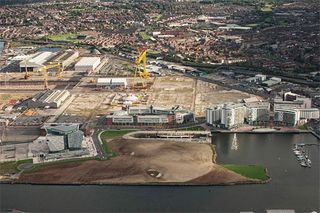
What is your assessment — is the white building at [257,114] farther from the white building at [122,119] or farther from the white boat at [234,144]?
the white building at [122,119]

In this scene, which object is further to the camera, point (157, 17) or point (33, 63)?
point (157, 17)

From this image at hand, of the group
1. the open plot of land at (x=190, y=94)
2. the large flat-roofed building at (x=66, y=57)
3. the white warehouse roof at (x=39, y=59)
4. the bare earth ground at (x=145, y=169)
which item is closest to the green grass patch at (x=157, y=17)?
the large flat-roofed building at (x=66, y=57)

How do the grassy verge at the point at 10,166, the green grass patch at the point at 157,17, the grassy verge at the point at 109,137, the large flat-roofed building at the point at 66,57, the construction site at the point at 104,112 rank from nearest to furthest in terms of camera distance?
1. the grassy verge at the point at 10,166
2. the construction site at the point at 104,112
3. the grassy verge at the point at 109,137
4. the large flat-roofed building at the point at 66,57
5. the green grass patch at the point at 157,17

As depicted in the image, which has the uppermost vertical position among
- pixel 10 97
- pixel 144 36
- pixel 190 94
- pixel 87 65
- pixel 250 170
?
pixel 144 36

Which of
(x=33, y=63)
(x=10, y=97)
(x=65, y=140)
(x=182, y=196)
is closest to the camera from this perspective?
(x=182, y=196)

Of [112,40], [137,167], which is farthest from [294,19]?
[137,167]

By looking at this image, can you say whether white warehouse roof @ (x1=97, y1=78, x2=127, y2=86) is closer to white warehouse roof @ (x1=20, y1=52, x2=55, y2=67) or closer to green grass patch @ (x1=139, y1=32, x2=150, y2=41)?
white warehouse roof @ (x1=20, y1=52, x2=55, y2=67)

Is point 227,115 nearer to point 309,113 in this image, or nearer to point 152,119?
point 152,119

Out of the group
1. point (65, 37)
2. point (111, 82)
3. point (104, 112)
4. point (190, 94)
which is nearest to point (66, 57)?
point (111, 82)
